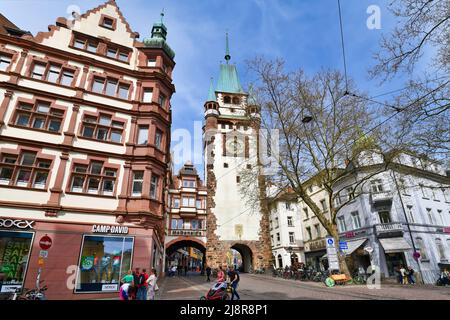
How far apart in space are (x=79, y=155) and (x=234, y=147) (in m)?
27.6

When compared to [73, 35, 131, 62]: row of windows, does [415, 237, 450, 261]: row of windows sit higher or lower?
lower

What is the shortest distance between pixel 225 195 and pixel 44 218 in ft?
89.6

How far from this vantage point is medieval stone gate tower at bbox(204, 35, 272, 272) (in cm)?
3669

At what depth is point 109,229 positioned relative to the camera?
47.4ft

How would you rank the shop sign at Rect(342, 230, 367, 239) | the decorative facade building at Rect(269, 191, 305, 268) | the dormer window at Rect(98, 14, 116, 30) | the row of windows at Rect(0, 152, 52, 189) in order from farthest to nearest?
1. the decorative facade building at Rect(269, 191, 305, 268)
2. the shop sign at Rect(342, 230, 367, 239)
3. the dormer window at Rect(98, 14, 116, 30)
4. the row of windows at Rect(0, 152, 52, 189)

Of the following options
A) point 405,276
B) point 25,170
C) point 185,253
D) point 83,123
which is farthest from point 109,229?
point 185,253

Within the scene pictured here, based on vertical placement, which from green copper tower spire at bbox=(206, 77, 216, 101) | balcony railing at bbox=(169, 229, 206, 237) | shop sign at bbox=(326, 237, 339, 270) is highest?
green copper tower spire at bbox=(206, 77, 216, 101)

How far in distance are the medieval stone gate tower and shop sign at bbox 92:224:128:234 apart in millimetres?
20686

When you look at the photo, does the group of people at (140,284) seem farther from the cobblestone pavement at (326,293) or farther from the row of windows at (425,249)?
the row of windows at (425,249)

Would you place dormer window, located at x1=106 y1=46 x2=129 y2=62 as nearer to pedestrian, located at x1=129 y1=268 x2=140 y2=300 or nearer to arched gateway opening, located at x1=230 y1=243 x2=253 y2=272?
pedestrian, located at x1=129 y1=268 x2=140 y2=300

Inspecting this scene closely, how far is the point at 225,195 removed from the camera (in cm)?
3909

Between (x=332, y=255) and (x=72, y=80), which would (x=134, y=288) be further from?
(x=72, y=80)

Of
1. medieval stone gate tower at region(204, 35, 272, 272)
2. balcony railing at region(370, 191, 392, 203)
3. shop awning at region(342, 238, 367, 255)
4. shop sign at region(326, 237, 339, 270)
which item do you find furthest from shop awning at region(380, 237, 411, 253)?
medieval stone gate tower at region(204, 35, 272, 272)

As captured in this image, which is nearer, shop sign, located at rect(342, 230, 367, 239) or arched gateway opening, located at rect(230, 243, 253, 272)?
shop sign, located at rect(342, 230, 367, 239)
